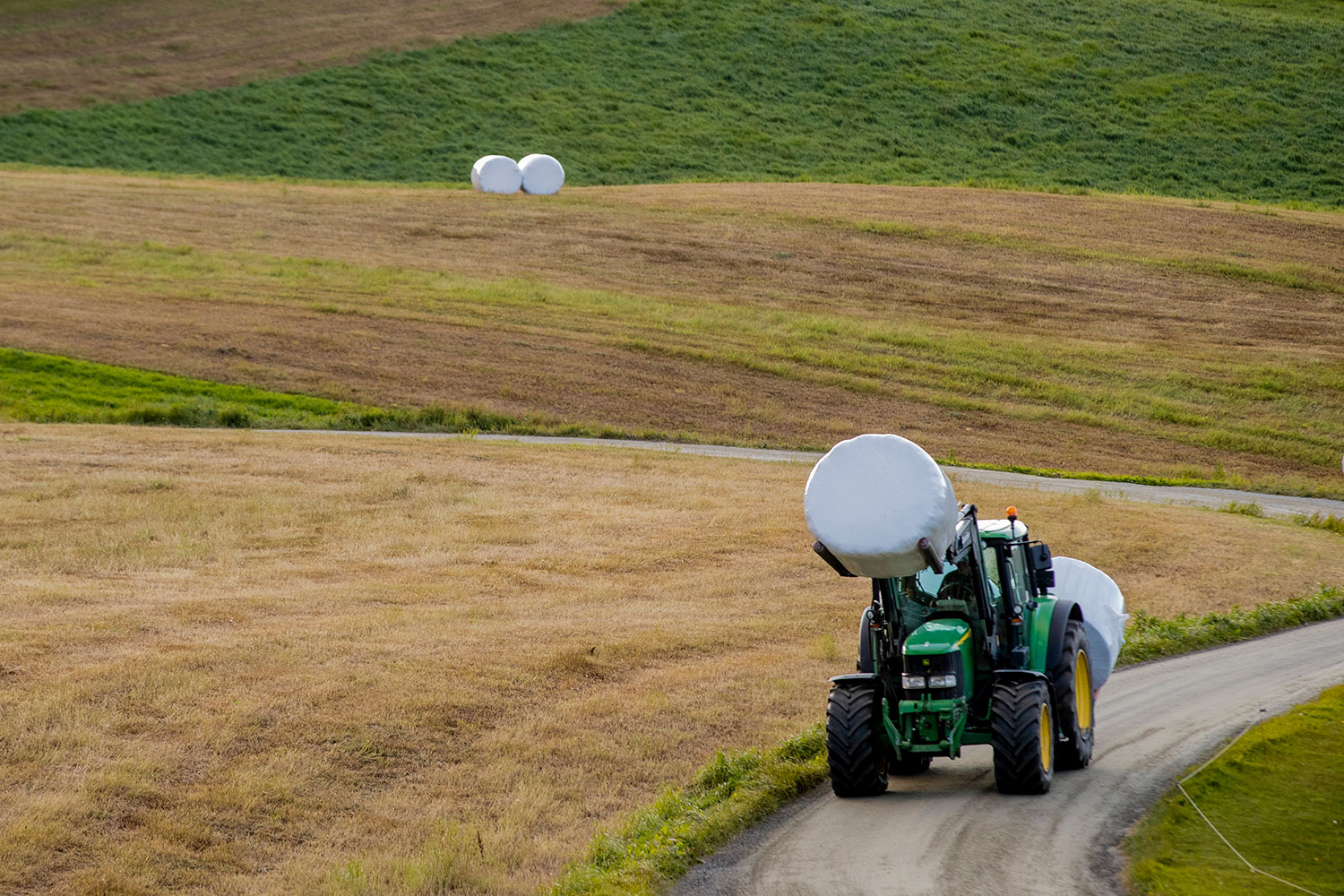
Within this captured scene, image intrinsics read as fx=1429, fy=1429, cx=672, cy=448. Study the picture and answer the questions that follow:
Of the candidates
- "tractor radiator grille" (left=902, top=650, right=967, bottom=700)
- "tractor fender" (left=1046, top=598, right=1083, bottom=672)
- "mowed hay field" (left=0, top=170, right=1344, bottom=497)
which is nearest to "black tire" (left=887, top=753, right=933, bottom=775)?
"tractor fender" (left=1046, top=598, right=1083, bottom=672)

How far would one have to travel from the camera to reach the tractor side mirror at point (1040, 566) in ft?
42.1

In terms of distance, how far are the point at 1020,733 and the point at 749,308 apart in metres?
32.3

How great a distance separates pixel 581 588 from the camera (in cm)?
1958

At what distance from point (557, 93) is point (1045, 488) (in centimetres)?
4707

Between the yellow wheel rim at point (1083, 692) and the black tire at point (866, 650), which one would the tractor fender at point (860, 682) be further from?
the yellow wheel rim at point (1083, 692)

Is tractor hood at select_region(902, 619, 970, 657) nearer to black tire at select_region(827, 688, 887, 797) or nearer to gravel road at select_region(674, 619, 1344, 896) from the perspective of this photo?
black tire at select_region(827, 688, 887, 797)

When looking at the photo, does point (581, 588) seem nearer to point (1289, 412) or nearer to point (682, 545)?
point (682, 545)

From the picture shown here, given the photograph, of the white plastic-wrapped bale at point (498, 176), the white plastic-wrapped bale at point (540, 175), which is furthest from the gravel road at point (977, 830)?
the white plastic-wrapped bale at point (498, 176)

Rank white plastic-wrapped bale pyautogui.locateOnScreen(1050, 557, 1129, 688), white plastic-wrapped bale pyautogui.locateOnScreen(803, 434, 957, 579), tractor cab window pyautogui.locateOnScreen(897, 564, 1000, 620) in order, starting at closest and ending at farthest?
white plastic-wrapped bale pyautogui.locateOnScreen(803, 434, 957, 579) < tractor cab window pyautogui.locateOnScreen(897, 564, 1000, 620) < white plastic-wrapped bale pyautogui.locateOnScreen(1050, 557, 1129, 688)

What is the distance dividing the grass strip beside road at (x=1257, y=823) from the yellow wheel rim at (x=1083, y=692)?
111 centimetres

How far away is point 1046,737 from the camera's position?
1174 cm

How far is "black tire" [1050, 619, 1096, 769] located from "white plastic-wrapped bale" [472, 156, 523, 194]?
47690 millimetres

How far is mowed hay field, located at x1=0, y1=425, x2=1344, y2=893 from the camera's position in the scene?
11.1 meters

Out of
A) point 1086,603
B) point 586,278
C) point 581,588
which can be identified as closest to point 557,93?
point 586,278
